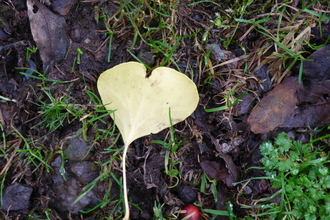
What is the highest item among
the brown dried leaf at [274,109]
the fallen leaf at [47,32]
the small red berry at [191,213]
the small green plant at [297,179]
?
the fallen leaf at [47,32]

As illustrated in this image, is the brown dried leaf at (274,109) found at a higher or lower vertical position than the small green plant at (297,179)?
higher

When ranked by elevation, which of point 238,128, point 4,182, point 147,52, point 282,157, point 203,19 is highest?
point 203,19

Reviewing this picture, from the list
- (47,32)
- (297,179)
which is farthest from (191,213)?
(47,32)

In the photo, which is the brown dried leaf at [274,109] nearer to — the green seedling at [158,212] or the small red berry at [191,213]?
the small red berry at [191,213]

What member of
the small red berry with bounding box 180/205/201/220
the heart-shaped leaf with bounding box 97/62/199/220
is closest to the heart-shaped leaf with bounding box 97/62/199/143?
the heart-shaped leaf with bounding box 97/62/199/220

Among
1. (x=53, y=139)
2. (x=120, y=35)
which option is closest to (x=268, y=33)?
(x=120, y=35)

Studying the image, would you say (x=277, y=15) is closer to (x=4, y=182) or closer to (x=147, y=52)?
(x=147, y=52)

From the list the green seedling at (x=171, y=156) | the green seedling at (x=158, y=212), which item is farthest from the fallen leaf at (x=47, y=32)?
the green seedling at (x=158, y=212)
